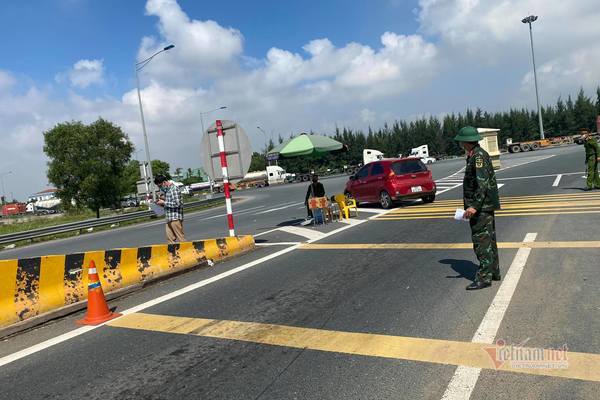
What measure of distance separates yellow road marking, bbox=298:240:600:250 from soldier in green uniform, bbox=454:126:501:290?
7.13 feet

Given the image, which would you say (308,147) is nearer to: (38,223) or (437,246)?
(437,246)

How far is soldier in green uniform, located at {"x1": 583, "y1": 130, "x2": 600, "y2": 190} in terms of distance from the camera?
13.8 metres

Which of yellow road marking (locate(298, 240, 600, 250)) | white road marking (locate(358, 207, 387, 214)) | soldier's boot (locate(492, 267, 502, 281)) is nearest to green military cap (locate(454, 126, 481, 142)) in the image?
soldier's boot (locate(492, 267, 502, 281))

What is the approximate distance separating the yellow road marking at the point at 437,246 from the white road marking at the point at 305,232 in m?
1.07

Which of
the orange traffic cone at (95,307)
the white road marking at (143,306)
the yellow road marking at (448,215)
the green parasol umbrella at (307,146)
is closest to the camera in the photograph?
the white road marking at (143,306)

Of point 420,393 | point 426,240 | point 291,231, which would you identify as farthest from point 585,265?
point 291,231

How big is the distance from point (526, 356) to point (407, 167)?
1245cm

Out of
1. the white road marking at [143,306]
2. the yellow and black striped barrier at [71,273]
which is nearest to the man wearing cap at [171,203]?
the yellow and black striped barrier at [71,273]

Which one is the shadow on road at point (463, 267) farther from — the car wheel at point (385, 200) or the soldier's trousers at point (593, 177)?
the soldier's trousers at point (593, 177)

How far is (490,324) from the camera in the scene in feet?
14.3

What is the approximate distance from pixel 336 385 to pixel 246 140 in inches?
274

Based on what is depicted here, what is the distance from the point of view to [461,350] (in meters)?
3.83

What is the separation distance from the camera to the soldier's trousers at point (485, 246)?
18.2 ft

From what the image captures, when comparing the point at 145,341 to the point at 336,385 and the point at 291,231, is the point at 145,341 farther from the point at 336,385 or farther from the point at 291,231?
the point at 291,231
